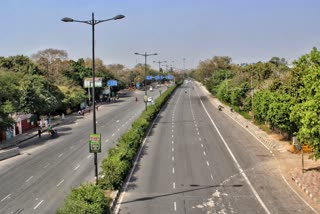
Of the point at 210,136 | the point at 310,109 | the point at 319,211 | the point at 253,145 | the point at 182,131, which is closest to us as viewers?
the point at 319,211

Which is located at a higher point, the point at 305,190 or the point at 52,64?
the point at 52,64

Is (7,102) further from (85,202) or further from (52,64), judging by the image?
(52,64)

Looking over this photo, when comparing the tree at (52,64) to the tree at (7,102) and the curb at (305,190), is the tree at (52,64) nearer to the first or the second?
the tree at (7,102)

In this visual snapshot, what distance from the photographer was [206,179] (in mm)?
28766

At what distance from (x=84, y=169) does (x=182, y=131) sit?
2274cm

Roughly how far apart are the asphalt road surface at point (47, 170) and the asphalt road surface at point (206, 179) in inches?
161

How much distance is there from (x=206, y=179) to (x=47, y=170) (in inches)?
488

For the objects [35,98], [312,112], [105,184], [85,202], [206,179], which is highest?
[35,98]

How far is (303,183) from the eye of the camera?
27500mm

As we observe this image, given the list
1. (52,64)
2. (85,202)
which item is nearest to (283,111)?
(85,202)

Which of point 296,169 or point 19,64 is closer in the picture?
point 296,169

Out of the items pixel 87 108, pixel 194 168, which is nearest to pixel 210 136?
pixel 194 168

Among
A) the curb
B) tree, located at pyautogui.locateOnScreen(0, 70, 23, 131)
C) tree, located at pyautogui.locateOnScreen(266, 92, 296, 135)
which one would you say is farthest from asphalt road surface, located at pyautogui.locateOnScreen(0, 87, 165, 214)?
tree, located at pyautogui.locateOnScreen(266, 92, 296, 135)

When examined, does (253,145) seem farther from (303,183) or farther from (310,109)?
(310,109)
